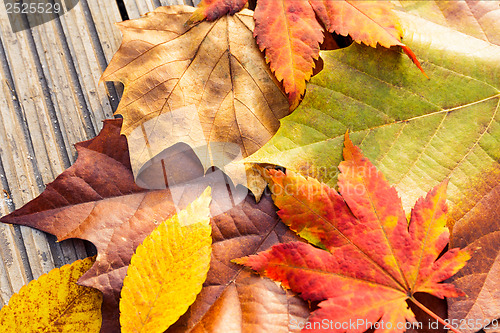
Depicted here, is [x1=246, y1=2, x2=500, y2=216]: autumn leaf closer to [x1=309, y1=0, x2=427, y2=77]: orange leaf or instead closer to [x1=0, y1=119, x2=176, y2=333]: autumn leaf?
[x1=309, y1=0, x2=427, y2=77]: orange leaf

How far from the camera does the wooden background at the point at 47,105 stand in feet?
3.03

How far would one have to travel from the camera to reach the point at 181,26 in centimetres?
89

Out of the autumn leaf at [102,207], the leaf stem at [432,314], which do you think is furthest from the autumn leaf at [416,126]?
the autumn leaf at [102,207]

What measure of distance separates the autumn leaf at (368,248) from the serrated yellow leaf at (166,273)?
0.13 meters

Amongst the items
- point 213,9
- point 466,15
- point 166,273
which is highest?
point 213,9

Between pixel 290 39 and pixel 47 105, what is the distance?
0.72m

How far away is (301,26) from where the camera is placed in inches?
33.8

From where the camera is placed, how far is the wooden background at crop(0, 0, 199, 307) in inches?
36.4

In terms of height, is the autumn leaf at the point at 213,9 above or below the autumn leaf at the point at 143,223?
above

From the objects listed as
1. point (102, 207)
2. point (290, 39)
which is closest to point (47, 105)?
point (102, 207)

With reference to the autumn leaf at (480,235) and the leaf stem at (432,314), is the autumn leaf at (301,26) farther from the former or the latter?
the leaf stem at (432,314)

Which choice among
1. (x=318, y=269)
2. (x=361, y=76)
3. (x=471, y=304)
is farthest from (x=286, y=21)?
(x=471, y=304)

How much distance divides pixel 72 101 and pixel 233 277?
681 millimetres

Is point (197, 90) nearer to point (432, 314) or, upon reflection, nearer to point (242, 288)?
point (242, 288)
